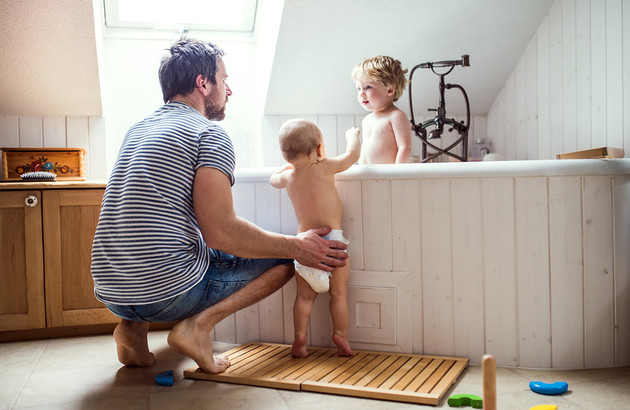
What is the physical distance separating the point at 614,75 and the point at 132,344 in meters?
2.08

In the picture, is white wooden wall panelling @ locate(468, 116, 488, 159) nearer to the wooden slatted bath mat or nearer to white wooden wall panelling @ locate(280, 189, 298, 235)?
white wooden wall panelling @ locate(280, 189, 298, 235)

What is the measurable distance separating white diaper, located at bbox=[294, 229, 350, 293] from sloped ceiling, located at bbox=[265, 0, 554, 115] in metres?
1.27

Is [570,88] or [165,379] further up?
[570,88]

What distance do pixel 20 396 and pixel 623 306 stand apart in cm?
182

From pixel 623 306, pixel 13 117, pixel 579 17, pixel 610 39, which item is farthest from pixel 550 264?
pixel 13 117

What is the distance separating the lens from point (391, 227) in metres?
1.92

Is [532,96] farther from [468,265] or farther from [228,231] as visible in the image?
[228,231]

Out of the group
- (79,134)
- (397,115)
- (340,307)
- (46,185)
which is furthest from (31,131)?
(340,307)

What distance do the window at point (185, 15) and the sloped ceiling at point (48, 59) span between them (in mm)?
512

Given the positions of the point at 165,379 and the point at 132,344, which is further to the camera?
the point at 132,344

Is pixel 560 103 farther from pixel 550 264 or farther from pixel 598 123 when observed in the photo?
pixel 550 264

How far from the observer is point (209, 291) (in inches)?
69.7

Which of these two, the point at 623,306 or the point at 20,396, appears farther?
the point at 623,306

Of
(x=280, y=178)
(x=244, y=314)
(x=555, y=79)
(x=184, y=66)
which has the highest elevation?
(x=555, y=79)
